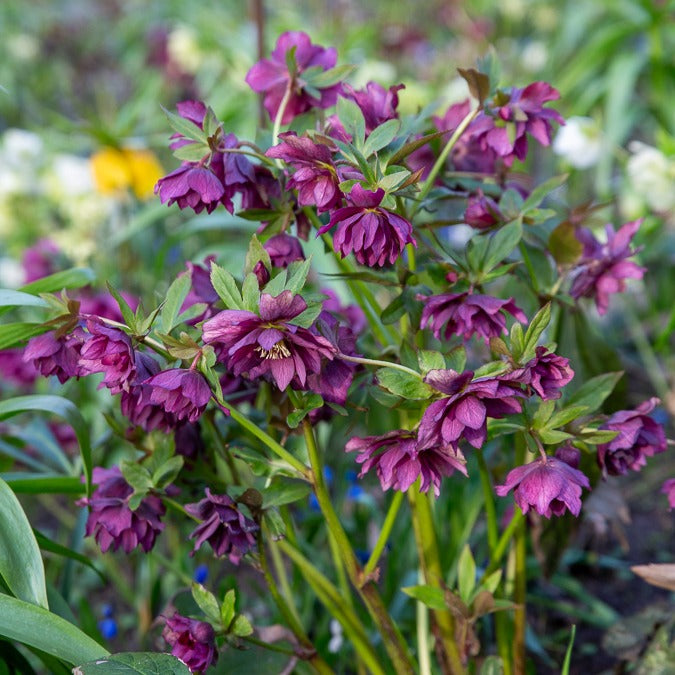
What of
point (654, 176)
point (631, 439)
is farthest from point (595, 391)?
point (654, 176)

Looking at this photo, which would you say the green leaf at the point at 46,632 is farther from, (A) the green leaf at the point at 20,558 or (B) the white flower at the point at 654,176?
(B) the white flower at the point at 654,176

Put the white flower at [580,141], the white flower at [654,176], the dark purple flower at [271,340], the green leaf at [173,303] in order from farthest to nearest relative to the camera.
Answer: the white flower at [580,141]
the white flower at [654,176]
the green leaf at [173,303]
the dark purple flower at [271,340]

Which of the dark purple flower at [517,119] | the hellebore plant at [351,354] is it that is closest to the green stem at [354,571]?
the hellebore plant at [351,354]

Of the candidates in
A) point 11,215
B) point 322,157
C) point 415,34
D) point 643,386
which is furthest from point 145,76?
point 322,157

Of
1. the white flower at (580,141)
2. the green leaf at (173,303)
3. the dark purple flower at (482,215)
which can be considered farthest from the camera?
the white flower at (580,141)

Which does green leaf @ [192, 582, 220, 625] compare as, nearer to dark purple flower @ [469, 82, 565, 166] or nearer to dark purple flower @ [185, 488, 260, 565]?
dark purple flower @ [185, 488, 260, 565]

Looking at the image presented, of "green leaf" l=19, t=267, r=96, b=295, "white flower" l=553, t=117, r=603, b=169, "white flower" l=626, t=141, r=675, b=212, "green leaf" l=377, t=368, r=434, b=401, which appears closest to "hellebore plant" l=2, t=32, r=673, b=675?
"green leaf" l=377, t=368, r=434, b=401

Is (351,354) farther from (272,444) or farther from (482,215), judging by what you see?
(482,215)
